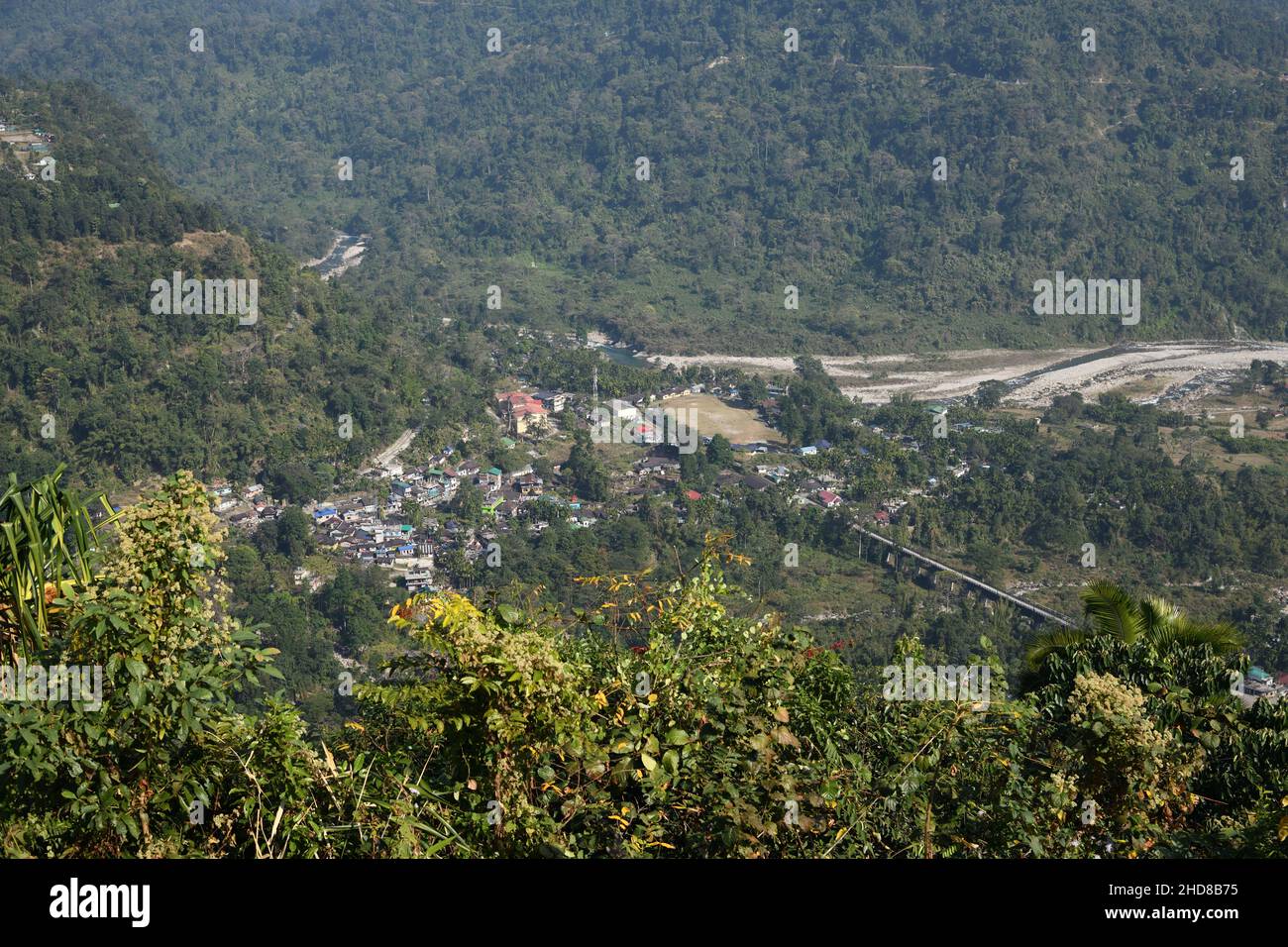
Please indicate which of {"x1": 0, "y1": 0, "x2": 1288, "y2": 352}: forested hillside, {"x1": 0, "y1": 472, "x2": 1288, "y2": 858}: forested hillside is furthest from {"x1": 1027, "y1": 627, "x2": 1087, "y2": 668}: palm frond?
{"x1": 0, "y1": 0, "x2": 1288, "y2": 352}: forested hillside

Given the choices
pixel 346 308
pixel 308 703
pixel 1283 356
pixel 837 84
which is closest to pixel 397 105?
pixel 837 84

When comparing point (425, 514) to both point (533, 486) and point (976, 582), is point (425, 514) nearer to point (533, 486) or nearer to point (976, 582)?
point (533, 486)

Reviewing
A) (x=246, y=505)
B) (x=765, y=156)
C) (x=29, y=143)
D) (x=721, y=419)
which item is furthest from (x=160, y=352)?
(x=765, y=156)

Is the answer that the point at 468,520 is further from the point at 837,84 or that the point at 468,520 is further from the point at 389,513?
the point at 837,84

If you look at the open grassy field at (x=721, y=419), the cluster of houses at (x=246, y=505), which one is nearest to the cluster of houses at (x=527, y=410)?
the open grassy field at (x=721, y=419)

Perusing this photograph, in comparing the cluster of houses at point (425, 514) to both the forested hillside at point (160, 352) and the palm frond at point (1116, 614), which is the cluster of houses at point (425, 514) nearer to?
the forested hillside at point (160, 352)

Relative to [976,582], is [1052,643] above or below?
above

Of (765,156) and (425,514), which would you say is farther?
(765,156)
